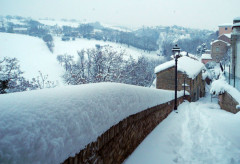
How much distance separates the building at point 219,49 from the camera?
191ft

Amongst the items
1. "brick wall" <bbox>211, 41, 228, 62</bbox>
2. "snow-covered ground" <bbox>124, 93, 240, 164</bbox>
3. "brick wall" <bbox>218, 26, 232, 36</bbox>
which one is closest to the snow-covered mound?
"snow-covered ground" <bbox>124, 93, 240, 164</bbox>

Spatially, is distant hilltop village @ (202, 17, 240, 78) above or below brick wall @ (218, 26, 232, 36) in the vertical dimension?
below

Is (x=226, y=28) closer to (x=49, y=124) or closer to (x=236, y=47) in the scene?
(x=236, y=47)

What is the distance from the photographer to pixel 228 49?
57906 millimetres

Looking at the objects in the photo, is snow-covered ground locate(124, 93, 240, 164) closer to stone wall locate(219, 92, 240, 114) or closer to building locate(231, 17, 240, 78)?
stone wall locate(219, 92, 240, 114)

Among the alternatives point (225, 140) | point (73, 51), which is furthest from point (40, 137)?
point (73, 51)

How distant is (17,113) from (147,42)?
123 meters

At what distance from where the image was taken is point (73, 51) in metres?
83.1

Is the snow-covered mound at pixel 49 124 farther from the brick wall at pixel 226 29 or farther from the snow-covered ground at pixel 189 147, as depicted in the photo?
the brick wall at pixel 226 29

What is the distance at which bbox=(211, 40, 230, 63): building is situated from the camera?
2291 inches

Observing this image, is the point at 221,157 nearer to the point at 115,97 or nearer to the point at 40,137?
the point at 115,97

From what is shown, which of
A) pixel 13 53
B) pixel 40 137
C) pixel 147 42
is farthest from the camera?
pixel 147 42

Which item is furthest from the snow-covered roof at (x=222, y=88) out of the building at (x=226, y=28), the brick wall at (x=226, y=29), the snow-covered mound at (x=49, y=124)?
the building at (x=226, y=28)

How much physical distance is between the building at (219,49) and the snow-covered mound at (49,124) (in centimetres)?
6570
